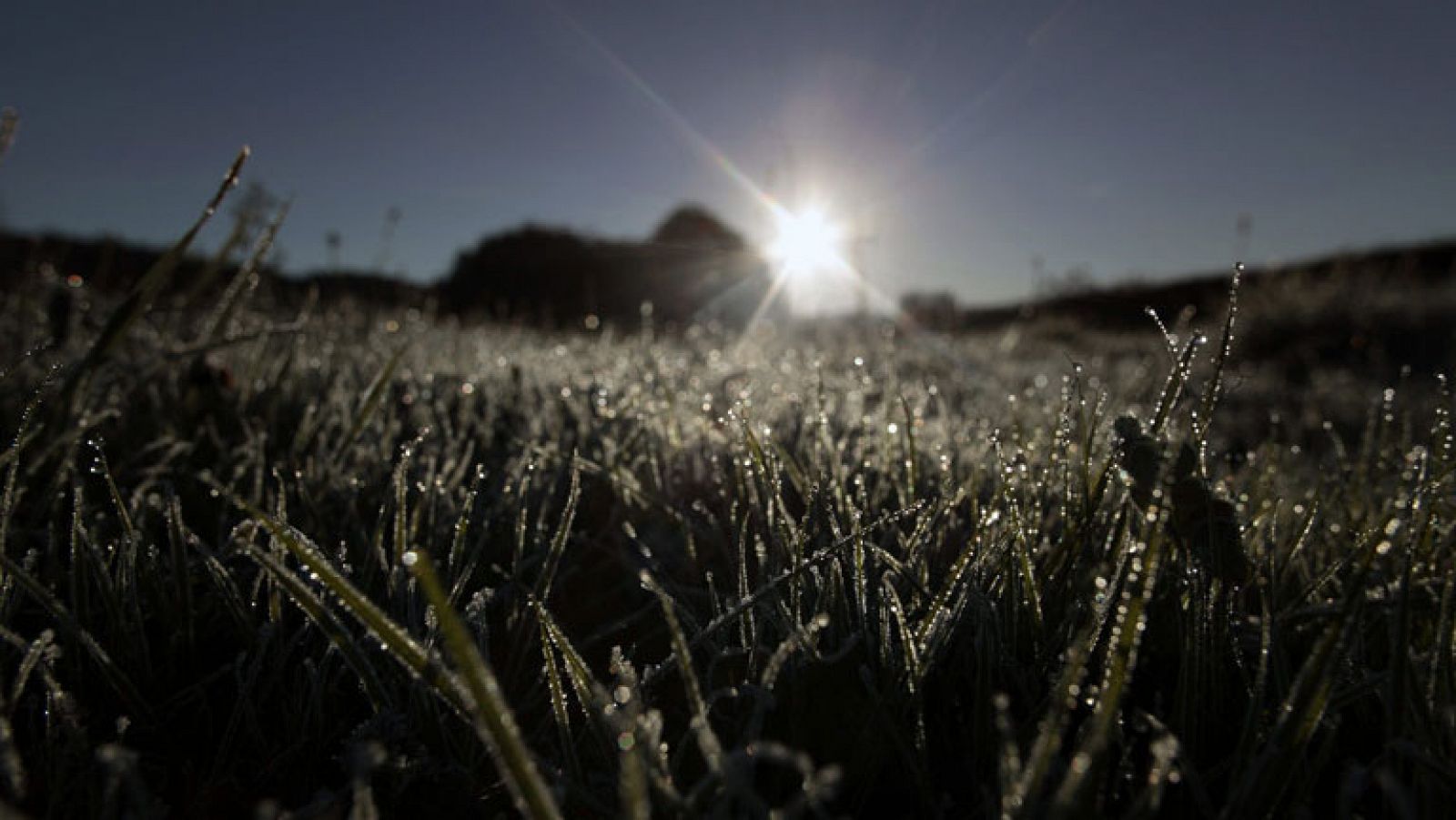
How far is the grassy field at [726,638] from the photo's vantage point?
2.45 feet

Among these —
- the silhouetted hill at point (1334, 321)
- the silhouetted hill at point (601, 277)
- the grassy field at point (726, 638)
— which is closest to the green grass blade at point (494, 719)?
the grassy field at point (726, 638)

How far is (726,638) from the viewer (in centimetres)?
107

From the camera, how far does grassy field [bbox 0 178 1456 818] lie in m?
0.75

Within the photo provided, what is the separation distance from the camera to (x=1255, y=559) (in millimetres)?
1181

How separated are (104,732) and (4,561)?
0.23 meters


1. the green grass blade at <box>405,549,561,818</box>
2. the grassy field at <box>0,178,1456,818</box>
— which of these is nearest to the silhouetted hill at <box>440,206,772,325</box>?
the grassy field at <box>0,178,1456,818</box>

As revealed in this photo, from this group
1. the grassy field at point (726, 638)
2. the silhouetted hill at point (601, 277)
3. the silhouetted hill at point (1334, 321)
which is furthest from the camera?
the silhouetted hill at point (601, 277)

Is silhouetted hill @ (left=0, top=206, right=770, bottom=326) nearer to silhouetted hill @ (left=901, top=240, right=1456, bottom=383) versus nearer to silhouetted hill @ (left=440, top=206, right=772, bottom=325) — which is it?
silhouetted hill @ (left=440, top=206, right=772, bottom=325)

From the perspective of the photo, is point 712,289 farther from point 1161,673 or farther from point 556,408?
point 1161,673

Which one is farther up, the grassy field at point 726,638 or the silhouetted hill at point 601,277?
the silhouetted hill at point 601,277

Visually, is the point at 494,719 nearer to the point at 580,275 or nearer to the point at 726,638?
the point at 726,638

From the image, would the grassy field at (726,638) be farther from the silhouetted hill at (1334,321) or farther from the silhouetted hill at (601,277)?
the silhouetted hill at (601,277)

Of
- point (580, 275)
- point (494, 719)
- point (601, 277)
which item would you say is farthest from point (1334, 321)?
point (494, 719)

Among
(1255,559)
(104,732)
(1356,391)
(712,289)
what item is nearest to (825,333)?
(1356,391)
